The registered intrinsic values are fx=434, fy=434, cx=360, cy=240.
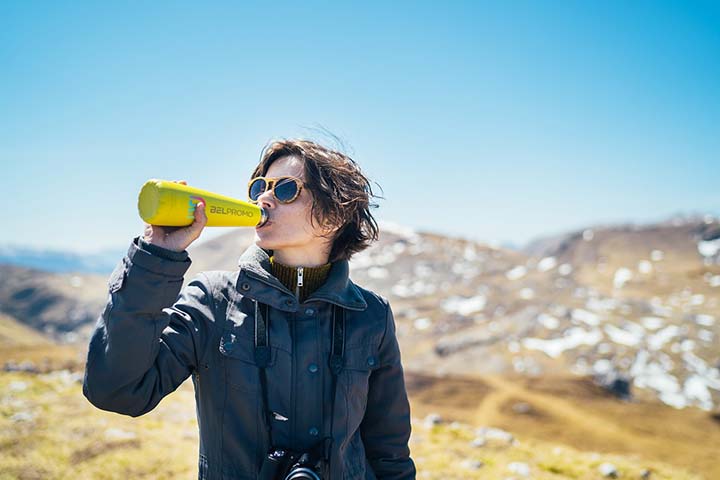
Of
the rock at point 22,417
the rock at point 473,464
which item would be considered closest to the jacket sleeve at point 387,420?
the rock at point 473,464

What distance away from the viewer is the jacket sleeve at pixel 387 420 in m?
3.16

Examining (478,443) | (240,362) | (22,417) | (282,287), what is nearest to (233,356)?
(240,362)

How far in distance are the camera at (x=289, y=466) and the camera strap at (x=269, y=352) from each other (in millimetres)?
156

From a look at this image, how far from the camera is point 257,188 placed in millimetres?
2992

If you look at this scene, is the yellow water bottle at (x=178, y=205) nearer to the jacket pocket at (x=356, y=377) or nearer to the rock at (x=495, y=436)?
the jacket pocket at (x=356, y=377)

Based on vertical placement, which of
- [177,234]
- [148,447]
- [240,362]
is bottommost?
[148,447]

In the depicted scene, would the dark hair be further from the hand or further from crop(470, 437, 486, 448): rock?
crop(470, 437, 486, 448): rock

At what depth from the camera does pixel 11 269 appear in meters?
131

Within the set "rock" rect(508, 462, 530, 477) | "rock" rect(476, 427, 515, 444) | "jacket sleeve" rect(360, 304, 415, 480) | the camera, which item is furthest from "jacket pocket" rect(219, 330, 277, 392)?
"rock" rect(476, 427, 515, 444)

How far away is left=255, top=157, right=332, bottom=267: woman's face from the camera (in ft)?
9.19

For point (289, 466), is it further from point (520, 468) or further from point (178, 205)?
point (520, 468)

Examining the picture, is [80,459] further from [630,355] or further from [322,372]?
[630,355]

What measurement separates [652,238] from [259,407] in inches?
4227

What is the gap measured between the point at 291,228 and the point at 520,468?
7.53 m
